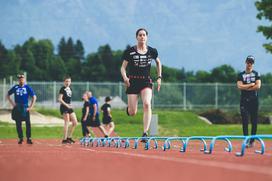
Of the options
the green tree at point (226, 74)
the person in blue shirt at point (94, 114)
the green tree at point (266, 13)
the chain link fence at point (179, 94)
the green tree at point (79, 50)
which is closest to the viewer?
the person in blue shirt at point (94, 114)

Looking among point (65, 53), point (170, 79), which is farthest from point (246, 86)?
point (65, 53)

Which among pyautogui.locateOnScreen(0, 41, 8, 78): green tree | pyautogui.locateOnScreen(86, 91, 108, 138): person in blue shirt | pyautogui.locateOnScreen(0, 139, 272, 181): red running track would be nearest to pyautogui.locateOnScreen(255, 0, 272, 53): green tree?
pyautogui.locateOnScreen(86, 91, 108, 138): person in blue shirt

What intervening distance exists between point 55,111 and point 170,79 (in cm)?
8000

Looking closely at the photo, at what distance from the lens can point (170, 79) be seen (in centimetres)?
12812

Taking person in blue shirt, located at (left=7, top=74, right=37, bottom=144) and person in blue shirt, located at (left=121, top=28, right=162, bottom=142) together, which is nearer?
person in blue shirt, located at (left=121, top=28, right=162, bottom=142)

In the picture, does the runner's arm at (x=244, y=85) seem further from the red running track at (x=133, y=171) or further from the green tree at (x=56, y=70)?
the green tree at (x=56, y=70)

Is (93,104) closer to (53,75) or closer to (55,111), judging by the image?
(55,111)

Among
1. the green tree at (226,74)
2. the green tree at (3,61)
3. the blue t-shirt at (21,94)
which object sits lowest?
the blue t-shirt at (21,94)

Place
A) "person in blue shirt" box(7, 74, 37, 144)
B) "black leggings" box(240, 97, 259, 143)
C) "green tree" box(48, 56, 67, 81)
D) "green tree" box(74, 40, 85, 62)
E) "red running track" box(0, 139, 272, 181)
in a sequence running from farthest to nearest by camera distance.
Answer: "green tree" box(74, 40, 85, 62) → "green tree" box(48, 56, 67, 81) → "person in blue shirt" box(7, 74, 37, 144) → "black leggings" box(240, 97, 259, 143) → "red running track" box(0, 139, 272, 181)

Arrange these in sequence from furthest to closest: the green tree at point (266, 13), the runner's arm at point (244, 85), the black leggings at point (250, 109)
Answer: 1. the green tree at point (266, 13)
2. the black leggings at point (250, 109)
3. the runner's arm at point (244, 85)

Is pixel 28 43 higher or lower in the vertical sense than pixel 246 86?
higher

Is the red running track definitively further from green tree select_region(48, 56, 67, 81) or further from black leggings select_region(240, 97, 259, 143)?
green tree select_region(48, 56, 67, 81)

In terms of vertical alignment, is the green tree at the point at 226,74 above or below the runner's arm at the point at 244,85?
above

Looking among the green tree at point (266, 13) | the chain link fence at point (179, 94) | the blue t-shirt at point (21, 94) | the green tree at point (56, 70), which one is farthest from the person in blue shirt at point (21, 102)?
the green tree at point (56, 70)
